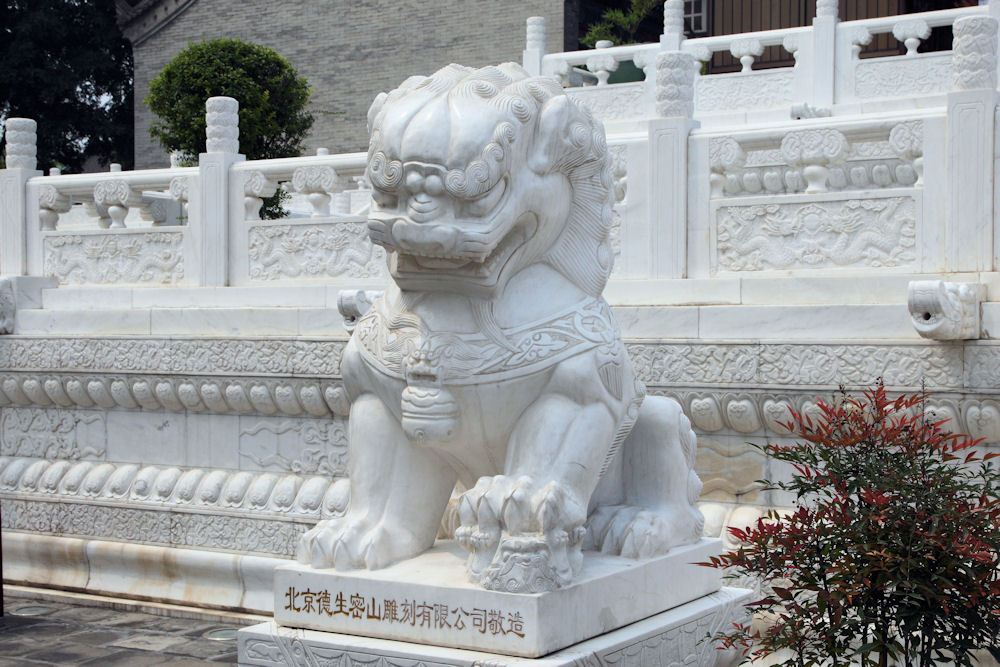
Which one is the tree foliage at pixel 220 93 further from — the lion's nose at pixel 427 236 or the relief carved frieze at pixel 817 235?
the lion's nose at pixel 427 236

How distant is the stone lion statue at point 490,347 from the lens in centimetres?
297

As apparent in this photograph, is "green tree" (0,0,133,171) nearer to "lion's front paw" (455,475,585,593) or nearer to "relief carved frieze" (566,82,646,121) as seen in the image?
"relief carved frieze" (566,82,646,121)

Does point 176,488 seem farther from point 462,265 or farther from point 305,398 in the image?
point 462,265

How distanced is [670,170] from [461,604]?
298 centimetres

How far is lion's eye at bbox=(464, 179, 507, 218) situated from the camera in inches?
118

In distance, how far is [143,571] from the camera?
21.0ft

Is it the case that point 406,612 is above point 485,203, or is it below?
below

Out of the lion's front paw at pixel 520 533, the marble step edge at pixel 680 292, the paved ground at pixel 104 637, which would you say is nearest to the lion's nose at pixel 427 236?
Answer: the lion's front paw at pixel 520 533

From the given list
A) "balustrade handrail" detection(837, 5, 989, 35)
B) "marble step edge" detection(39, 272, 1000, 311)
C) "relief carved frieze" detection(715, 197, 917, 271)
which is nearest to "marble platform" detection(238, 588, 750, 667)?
"marble step edge" detection(39, 272, 1000, 311)

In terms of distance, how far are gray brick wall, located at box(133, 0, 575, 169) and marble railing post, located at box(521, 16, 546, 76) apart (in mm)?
5338

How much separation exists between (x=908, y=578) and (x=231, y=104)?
470cm

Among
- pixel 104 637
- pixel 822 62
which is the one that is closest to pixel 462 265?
pixel 104 637

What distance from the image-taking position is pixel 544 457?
3.10 metres

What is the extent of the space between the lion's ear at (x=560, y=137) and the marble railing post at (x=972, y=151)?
2.30 m
